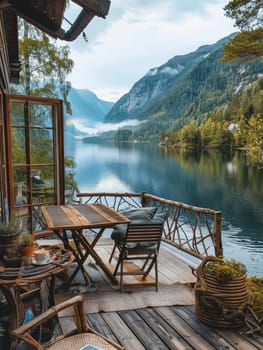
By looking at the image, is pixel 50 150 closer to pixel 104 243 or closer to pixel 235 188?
pixel 104 243

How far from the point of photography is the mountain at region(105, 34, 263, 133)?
59.4 meters

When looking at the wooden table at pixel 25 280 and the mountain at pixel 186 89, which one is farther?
the mountain at pixel 186 89

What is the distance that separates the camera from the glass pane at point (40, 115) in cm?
426

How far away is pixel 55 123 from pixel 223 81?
2594 inches

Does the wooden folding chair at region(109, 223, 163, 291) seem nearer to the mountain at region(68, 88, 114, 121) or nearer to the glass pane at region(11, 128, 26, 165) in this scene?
the glass pane at region(11, 128, 26, 165)

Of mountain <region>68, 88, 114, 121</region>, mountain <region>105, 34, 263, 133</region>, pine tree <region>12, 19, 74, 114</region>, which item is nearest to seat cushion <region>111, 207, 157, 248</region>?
pine tree <region>12, 19, 74, 114</region>

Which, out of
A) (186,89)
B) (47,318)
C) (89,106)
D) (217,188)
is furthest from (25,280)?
(89,106)

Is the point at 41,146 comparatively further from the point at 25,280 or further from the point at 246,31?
the point at 246,31

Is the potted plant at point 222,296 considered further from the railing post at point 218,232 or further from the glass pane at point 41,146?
the glass pane at point 41,146

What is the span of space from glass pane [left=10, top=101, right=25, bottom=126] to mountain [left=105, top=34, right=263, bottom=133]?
36.6 metres

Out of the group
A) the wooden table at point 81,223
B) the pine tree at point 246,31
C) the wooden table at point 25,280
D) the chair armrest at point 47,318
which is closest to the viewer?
the chair armrest at point 47,318

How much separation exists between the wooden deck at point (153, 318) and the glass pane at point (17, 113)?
6.75 ft

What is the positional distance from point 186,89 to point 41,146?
76484 millimetres

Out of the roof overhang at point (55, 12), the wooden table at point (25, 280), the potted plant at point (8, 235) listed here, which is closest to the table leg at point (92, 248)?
the wooden table at point (25, 280)
